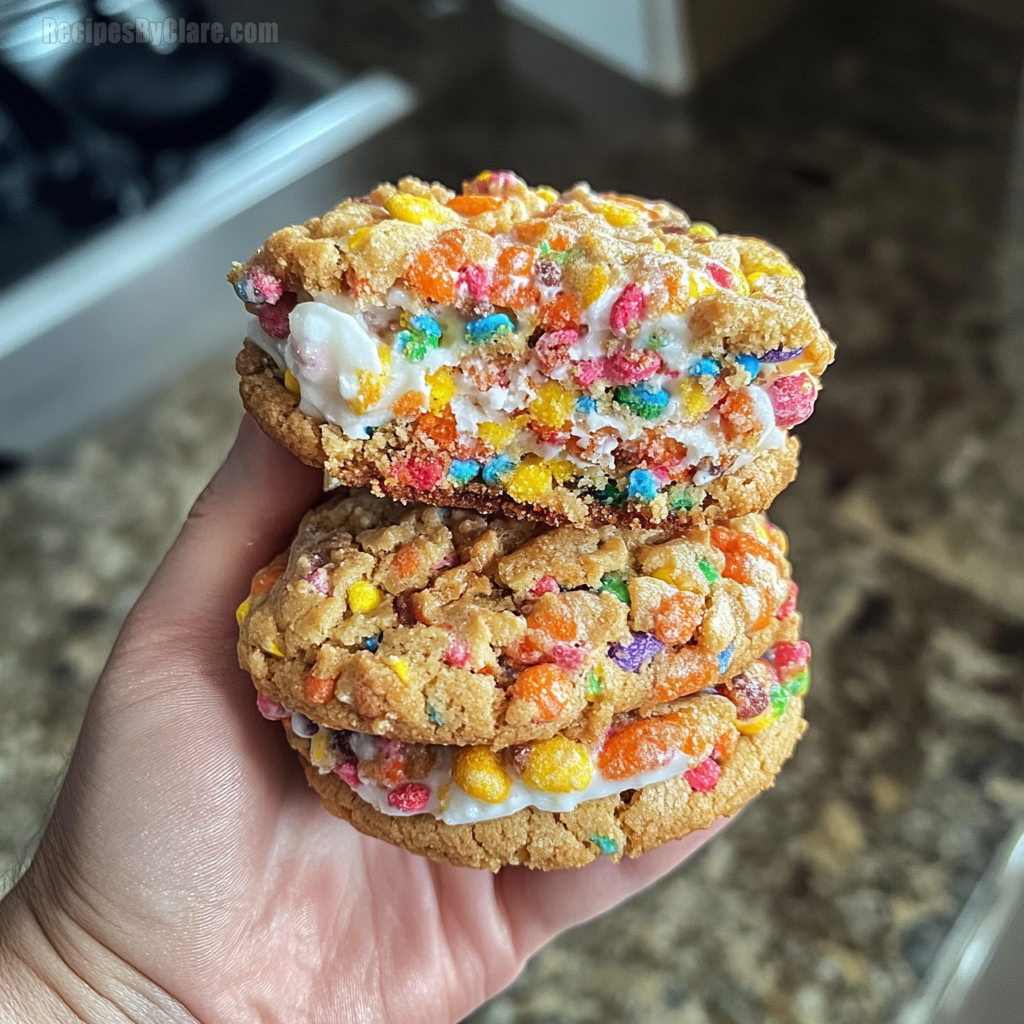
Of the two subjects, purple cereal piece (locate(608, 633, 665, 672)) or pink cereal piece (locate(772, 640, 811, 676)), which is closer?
purple cereal piece (locate(608, 633, 665, 672))

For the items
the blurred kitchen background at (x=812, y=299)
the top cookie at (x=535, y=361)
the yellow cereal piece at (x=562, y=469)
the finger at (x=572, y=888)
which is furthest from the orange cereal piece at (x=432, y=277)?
the blurred kitchen background at (x=812, y=299)

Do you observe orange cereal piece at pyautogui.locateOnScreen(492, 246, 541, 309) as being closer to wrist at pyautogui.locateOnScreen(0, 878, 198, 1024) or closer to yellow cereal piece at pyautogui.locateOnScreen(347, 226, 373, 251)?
yellow cereal piece at pyautogui.locateOnScreen(347, 226, 373, 251)

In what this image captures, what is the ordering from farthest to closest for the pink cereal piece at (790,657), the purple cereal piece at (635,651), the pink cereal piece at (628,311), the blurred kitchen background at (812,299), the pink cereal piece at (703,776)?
the blurred kitchen background at (812,299) < the pink cereal piece at (790,657) < the pink cereal piece at (703,776) < the purple cereal piece at (635,651) < the pink cereal piece at (628,311)

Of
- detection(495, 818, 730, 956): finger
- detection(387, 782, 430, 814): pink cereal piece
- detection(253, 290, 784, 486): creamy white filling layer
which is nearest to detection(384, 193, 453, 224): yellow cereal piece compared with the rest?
detection(253, 290, 784, 486): creamy white filling layer

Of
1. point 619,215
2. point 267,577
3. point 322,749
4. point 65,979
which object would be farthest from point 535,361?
point 65,979

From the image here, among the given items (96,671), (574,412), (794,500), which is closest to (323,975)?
(574,412)

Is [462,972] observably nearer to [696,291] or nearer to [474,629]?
[474,629]

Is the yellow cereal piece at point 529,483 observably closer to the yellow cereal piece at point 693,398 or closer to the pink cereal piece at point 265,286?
the yellow cereal piece at point 693,398
